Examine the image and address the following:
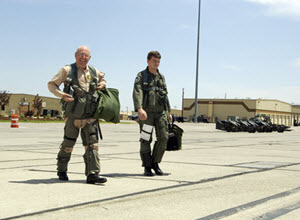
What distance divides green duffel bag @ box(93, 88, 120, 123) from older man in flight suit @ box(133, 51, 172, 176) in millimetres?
612

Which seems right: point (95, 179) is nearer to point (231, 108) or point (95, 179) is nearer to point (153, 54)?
point (153, 54)

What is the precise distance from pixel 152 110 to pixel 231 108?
294 feet

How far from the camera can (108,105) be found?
6.05m

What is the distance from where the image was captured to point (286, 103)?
11244cm

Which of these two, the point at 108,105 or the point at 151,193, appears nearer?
the point at 151,193

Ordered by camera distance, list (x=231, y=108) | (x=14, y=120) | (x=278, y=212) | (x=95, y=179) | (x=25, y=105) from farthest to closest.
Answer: (x=231, y=108), (x=25, y=105), (x=14, y=120), (x=95, y=179), (x=278, y=212)

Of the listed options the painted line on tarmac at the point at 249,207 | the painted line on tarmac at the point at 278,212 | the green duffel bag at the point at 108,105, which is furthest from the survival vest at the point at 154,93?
the painted line on tarmac at the point at 278,212

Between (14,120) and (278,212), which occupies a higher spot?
(14,120)

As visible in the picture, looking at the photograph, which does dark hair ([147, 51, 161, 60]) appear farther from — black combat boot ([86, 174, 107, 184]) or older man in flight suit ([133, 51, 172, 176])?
black combat boot ([86, 174, 107, 184])

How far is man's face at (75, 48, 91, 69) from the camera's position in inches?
241

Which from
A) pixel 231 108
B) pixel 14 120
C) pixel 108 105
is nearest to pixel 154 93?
pixel 108 105

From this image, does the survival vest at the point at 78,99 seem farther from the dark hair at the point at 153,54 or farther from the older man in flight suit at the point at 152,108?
the dark hair at the point at 153,54

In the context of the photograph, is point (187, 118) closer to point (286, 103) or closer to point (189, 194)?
point (286, 103)

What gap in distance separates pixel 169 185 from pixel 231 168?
257 cm
